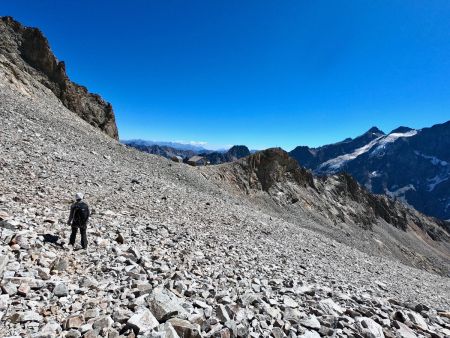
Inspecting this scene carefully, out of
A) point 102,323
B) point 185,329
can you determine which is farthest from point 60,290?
point 185,329

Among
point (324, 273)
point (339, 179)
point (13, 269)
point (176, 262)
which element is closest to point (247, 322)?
point (176, 262)

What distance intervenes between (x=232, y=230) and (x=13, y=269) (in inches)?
580

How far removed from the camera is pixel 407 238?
111m

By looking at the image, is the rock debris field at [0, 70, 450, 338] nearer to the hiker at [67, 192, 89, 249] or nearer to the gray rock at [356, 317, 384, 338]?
the gray rock at [356, 317, 384, 338]

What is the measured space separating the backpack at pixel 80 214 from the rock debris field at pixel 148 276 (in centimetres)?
88

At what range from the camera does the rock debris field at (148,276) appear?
689 cm

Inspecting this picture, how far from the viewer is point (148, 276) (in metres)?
9.40

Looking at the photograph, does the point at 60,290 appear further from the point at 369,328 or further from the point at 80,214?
the point at 369,328

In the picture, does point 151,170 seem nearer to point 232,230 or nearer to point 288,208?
point 232,230

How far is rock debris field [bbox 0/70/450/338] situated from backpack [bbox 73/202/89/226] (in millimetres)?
877

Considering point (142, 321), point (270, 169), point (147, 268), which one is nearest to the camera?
point (142, 321)

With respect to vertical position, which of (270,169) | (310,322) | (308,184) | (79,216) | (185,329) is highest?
(270,169)

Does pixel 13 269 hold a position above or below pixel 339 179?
A: below

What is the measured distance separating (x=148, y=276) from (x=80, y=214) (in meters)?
3.43
